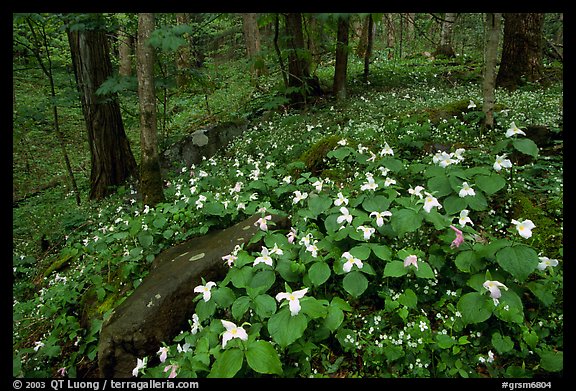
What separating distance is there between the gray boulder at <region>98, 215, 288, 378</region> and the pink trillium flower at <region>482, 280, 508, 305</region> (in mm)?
2140

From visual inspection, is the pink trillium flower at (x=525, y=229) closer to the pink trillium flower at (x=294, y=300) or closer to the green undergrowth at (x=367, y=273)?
the green undergrowth at (x=367, y=273)

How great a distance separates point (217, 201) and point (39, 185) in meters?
9.84

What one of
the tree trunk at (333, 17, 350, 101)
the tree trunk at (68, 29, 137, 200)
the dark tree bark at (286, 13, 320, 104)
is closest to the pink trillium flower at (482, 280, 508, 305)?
the dark tree bark at (286, 13, 320, 104)

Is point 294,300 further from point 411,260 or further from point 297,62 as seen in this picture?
point 297,62

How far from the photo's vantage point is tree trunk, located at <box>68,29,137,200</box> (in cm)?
750

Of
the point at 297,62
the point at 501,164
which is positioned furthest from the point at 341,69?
the point at 501,164

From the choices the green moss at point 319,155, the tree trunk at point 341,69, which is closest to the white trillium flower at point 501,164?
the green moss at point 319,155

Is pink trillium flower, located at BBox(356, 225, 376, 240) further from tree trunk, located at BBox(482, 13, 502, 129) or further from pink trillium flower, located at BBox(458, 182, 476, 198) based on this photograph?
tree trunk, located at BBox(482, 13, 502, 129)

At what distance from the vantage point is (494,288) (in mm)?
2283

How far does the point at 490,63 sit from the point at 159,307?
528cm

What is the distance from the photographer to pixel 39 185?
35.8 ft
